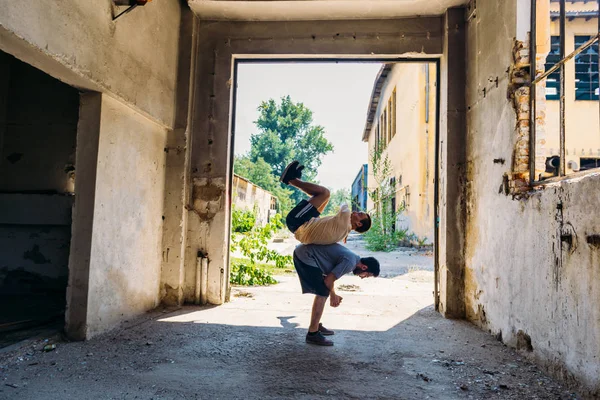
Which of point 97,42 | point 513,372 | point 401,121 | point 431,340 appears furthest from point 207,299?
point 401,121

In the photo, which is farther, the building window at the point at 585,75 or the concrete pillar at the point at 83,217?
the building window at the point at 585,75

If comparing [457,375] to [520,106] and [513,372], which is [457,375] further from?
[520,106]

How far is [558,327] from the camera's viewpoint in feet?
9.95

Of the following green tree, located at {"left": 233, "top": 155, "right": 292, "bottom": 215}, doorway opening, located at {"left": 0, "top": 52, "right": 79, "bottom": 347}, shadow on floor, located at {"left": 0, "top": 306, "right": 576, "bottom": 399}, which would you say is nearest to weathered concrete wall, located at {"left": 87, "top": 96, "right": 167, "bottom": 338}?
shadow on floor, located at {"left": 0, "top": 306, "right": 576, "bottom": 399}

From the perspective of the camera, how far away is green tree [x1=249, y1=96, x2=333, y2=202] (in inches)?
1793

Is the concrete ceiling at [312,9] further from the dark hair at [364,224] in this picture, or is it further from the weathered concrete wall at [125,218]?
the dark hair at [364,224]

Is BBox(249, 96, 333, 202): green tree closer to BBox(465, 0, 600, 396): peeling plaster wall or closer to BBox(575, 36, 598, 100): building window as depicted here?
BBox(575, 36, 598, 100): building window

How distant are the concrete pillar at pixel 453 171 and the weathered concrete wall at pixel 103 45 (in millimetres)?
3544

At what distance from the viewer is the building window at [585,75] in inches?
523

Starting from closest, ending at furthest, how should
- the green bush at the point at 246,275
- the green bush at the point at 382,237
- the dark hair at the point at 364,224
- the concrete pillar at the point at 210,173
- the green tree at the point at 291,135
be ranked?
the dark hair at the point at 364,224
the concrete pillar at the point at 210,173
the green bush at the point at 246,275
the green bush at the point at 382,237
the green tree at the point at 291,135

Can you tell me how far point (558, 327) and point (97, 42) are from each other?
14.5ft

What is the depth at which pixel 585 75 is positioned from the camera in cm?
1350

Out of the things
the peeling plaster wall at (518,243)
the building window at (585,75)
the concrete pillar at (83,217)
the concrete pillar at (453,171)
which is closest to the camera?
the peeling plaster wall at (518,243)

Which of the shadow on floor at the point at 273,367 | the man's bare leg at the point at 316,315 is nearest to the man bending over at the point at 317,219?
the man's bare leg at the point at 316,315
